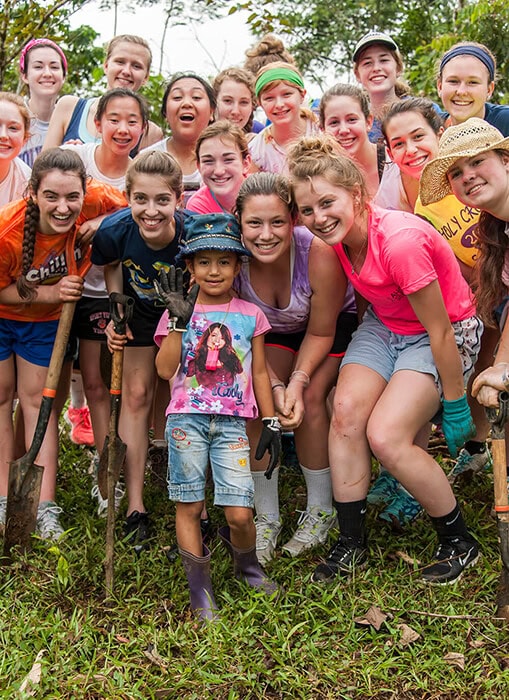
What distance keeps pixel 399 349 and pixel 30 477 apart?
197 cm

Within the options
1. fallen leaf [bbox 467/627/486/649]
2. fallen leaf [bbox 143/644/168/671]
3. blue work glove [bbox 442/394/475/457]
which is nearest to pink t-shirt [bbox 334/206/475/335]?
blue work glove [bbox 442/394/475/457]

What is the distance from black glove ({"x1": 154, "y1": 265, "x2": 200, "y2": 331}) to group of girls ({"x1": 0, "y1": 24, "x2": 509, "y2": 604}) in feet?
0.80

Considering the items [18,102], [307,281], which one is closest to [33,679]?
Result: [307,281]

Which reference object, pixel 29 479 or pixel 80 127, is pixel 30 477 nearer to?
pixel 29 479

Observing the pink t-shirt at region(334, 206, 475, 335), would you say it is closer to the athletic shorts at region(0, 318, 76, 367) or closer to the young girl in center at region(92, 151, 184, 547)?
the young girl in center at region(92, 151, 184, 547)

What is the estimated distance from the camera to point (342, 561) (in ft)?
12.2

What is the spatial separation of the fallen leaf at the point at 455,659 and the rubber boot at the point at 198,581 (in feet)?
3.32

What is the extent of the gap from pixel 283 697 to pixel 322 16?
13414 mm

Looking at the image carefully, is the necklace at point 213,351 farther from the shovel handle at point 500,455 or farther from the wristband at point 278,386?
the shovel handle at point 500,455

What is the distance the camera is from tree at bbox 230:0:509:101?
29.2ft

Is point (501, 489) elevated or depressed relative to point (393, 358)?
depressed

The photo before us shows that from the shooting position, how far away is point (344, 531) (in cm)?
379

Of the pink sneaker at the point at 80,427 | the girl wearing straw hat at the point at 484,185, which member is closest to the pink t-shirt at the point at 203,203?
the girl wearing straw hat at the point at 484,185

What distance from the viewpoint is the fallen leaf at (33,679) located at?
2.99 metres
